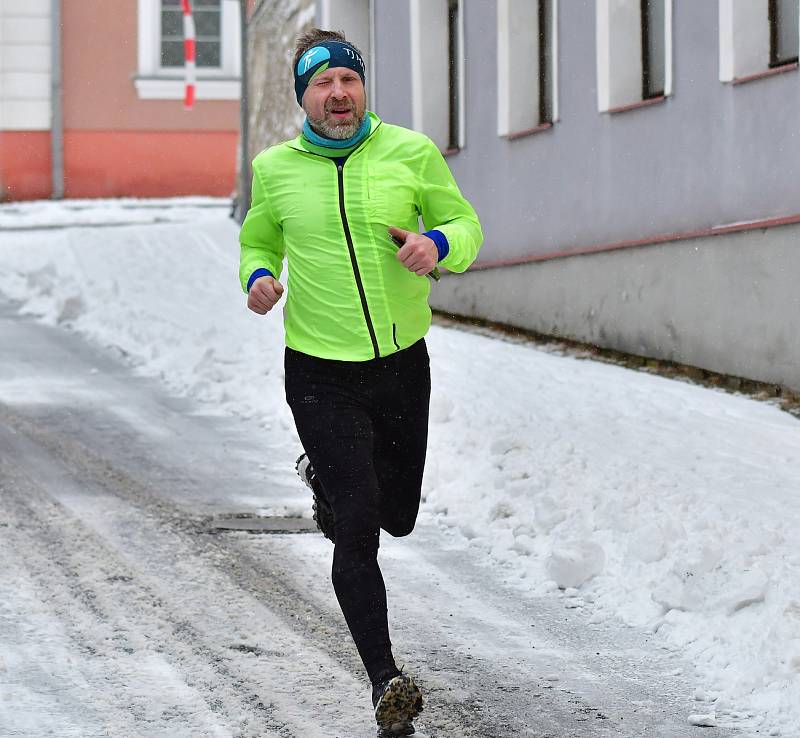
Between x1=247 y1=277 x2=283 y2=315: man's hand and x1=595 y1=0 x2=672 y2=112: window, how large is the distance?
7.52 m

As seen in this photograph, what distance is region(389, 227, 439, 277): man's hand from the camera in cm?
449

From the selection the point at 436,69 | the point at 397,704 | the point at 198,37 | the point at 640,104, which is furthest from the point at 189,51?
the point at 397,704

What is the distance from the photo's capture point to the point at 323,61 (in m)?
4.71

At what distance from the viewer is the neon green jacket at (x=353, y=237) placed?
468 cm

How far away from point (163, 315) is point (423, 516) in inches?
257

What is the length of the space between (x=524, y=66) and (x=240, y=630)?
8703 mm

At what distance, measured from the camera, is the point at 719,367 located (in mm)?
10328

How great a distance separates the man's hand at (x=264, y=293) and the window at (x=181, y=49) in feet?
69.3

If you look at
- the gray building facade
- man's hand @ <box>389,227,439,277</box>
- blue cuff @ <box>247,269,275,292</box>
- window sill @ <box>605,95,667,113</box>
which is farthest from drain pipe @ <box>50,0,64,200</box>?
man's hand @ <box>389,227,439,277</box>

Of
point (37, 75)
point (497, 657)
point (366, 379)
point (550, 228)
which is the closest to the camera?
point (366, 379)

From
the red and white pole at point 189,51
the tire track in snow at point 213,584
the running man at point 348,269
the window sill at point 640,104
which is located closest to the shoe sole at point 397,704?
the tire track in snow at point 213,584

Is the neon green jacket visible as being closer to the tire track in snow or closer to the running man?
the running man

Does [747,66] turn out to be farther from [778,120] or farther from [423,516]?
[423,516]

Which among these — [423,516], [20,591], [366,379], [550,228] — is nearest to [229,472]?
[423,516]
